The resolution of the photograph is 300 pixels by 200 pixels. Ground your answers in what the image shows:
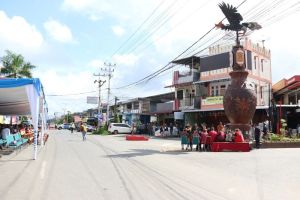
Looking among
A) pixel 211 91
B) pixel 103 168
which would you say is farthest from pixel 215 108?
pixel 103 168

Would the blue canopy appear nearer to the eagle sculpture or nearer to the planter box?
the eagle sculpture

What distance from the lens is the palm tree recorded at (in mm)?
49031

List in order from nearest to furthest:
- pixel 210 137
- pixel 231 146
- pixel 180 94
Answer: pixel 231 146 < pixel 210 137 < pixel 180 94

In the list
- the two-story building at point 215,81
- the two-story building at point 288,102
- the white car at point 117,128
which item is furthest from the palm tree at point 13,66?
the two-story building at point 288,102

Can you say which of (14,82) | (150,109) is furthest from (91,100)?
(14,82)

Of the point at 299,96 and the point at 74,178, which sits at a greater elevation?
the point at 299,96

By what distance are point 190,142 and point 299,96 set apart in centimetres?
2045

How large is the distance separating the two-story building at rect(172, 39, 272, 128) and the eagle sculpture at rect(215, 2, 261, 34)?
15542mm

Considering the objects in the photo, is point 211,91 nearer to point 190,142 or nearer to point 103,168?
point 190,142

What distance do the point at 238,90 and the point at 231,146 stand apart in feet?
13.2

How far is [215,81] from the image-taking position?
1742 inches

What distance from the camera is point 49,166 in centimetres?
1480

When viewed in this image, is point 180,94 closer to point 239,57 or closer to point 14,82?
point 239,57

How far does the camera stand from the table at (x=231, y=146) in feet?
72.3
